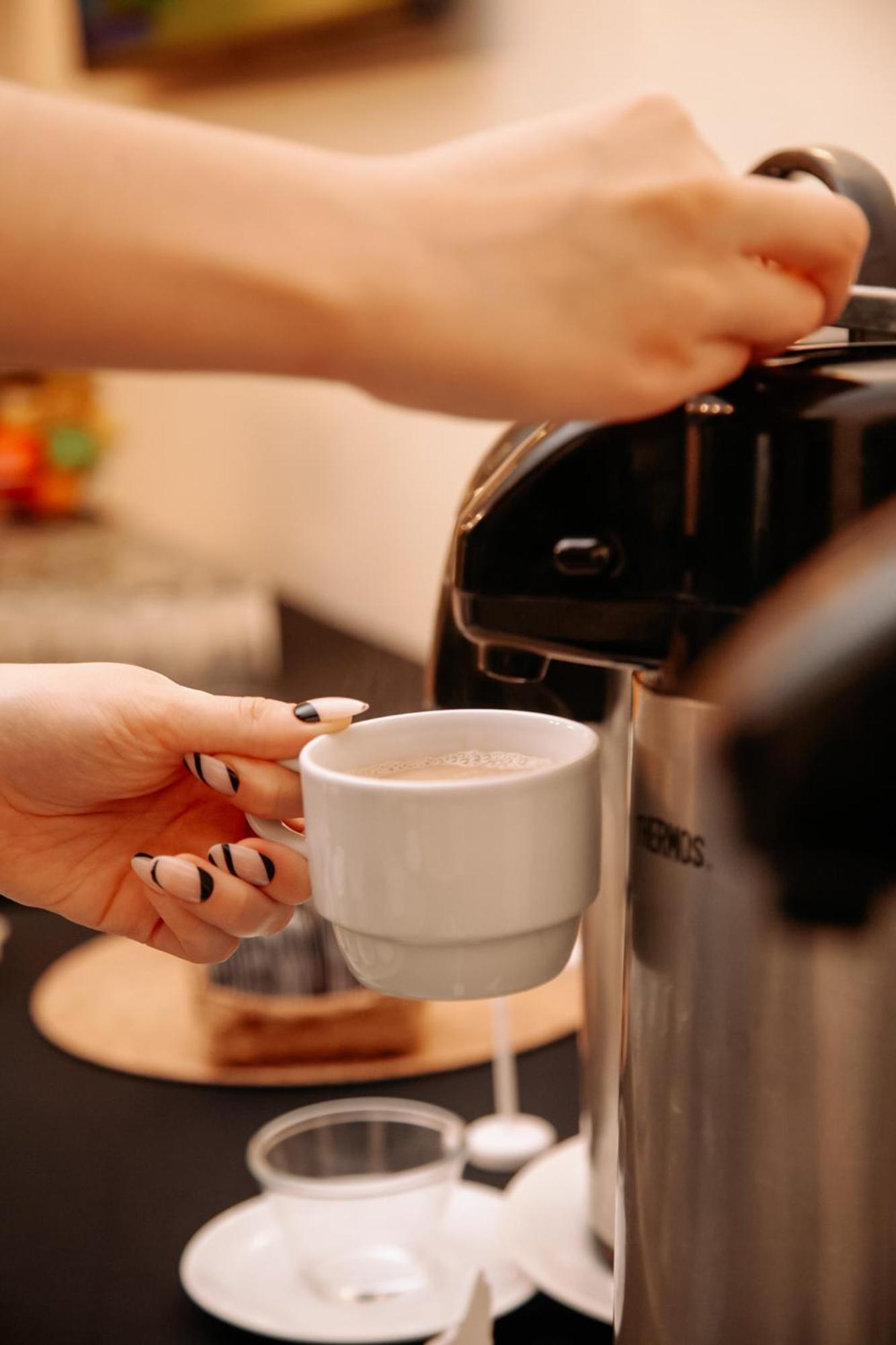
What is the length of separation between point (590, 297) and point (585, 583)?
0.10 metres

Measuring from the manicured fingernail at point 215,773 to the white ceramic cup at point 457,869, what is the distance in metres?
0.10

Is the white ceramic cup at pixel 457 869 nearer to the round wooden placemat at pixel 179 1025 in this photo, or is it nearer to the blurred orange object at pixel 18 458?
the round wooden placemat at pixel 179 1025

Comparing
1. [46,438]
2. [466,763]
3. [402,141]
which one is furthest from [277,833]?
[46,438]

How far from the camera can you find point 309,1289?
629 mm

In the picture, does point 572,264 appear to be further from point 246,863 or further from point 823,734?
point 246,863

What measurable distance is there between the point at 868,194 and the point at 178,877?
1.15 ft

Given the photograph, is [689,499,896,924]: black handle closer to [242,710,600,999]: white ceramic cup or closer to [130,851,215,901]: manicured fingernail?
[242,710,600,999]: white ceramic cup

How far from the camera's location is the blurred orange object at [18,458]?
255 cm

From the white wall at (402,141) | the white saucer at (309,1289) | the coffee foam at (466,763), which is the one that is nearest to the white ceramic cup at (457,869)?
the coffee foam at (466,763)

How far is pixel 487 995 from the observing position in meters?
0.41

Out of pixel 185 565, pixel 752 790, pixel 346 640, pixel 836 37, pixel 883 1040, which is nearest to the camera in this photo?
pixel 752 790

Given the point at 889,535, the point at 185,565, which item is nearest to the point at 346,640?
the point at 185,565

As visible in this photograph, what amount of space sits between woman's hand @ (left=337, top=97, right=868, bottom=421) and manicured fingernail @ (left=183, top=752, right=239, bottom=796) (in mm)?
212

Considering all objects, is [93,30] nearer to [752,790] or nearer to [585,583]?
[585,583]
